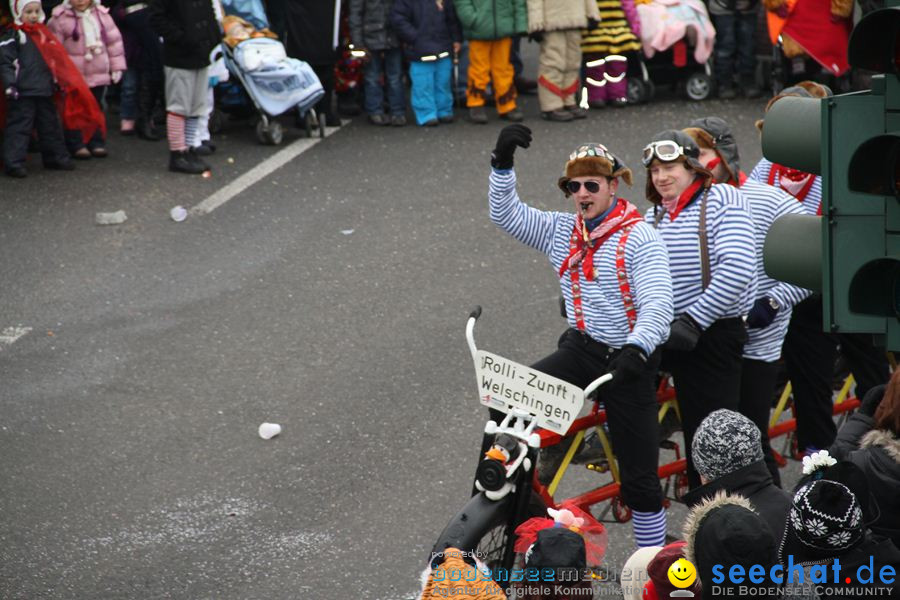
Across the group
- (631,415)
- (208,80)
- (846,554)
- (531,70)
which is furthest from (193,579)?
(531,70)

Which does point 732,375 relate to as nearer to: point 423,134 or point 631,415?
point 631,415

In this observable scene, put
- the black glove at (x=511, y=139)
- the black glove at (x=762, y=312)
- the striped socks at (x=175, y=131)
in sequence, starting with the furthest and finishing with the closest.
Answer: the striped socks at (x=175, y=131), the black glove at (x=762, y=312), the black glove at (x=511, y=139)

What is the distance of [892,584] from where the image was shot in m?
4.06

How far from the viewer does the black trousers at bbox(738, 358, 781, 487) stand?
6.65 metres

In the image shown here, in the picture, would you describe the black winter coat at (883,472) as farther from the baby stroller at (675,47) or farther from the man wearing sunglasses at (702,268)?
the baby stroller at (675,47)

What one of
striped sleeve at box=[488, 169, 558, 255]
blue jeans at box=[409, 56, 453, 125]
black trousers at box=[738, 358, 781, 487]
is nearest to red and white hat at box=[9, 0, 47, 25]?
blue jeans at box=[409, 56, 453, 125]

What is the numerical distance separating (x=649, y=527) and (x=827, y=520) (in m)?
2.19

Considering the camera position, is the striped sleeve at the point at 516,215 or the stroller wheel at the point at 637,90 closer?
the striped sleeve at the point at 516,215

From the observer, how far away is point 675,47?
14680 millimetres

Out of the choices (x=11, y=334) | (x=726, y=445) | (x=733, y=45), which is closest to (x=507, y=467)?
(x=726, y=445)

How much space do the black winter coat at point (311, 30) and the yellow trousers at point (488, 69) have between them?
1489mm

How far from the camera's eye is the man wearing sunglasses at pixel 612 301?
5867 millimetres

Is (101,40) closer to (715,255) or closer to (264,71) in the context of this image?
(264,71)

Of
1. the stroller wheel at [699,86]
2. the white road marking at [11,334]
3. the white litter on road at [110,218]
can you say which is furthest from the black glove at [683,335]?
the stroller wheel at [699,86]
